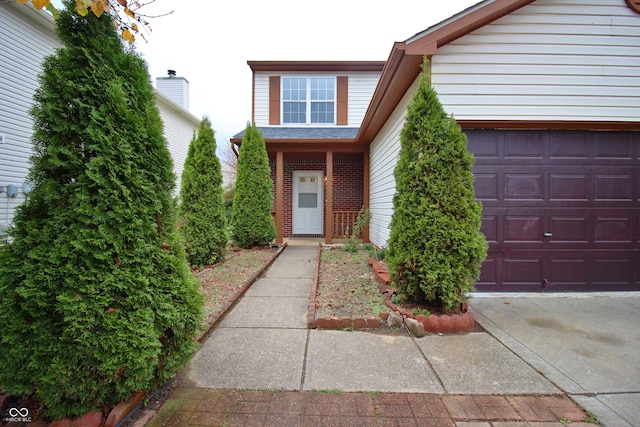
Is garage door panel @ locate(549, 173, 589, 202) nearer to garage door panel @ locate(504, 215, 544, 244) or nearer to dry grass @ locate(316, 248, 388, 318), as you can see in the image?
garage door panel @ locate(504, 215, 544, 244)

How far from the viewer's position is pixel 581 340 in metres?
2.74

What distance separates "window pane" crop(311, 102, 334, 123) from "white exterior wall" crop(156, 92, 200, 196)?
534 cm

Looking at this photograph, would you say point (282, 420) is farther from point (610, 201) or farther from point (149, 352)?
point (610, 201)

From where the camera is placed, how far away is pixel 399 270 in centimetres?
320

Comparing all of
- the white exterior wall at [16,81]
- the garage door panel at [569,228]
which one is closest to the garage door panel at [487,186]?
the garage door panel at [569,228]

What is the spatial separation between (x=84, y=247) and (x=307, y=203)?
8151 millimetres

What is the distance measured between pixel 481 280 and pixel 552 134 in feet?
7.55

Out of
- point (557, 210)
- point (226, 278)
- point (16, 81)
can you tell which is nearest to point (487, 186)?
point (557, 210)

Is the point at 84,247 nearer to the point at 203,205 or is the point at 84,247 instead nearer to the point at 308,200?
the point at 203,205

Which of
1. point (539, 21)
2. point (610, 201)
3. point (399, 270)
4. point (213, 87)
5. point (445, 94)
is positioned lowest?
point (399, 270)

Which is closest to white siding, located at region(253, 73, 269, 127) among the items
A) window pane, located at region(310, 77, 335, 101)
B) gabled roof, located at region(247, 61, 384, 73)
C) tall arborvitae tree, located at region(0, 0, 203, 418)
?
gabled roof, located at region(247, 61, 384, 73)

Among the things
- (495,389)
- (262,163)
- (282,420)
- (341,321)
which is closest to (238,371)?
(282,420)

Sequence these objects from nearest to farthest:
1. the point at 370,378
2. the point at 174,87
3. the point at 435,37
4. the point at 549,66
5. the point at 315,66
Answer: the point at 370,378, the point at 435,37, the point at 549,66, the point at 315,66, the point at 174,87

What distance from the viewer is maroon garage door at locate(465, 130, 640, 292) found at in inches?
156
